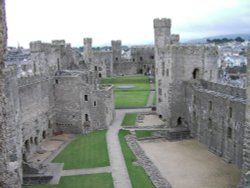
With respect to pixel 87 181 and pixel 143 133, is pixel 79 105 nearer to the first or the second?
pixel 143 133

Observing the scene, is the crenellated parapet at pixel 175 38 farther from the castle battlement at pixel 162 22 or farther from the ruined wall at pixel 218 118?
the ruined wall at pixel 218 118

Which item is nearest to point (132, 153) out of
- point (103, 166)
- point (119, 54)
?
point (103, 166)

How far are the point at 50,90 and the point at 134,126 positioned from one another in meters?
9.99

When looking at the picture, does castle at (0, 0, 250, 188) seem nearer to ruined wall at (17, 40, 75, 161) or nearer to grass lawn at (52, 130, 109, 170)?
ruined wall at (17, 40, 75, 161)

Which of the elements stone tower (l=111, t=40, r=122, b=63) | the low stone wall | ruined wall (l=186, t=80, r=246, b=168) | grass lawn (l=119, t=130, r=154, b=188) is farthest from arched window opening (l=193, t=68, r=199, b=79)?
stone tower (l=111, t=40, r=122, b=63)

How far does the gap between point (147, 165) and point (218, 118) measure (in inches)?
302

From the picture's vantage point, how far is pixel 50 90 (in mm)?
40625

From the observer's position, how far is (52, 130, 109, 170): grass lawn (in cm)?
3031

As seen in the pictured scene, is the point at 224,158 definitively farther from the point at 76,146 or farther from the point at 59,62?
the point at 59,62

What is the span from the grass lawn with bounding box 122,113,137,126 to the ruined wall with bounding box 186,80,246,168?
690 cm

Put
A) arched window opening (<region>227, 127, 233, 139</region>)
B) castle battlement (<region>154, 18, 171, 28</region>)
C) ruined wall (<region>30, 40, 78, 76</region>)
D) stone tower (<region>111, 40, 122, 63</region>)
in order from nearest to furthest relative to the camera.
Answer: arched window opening (<region>227, 127, 233, 139</region>) < ruined wall (<region>30, 40, 78, 76</region>) < castle battlement (<region>154, 18, 171, 28</region>) < stone tower (<region>111, 40, 122, 63</region>)

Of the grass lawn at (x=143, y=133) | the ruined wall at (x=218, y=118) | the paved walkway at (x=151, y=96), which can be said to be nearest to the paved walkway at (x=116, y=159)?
the grass lawn at (x=143, y=133)

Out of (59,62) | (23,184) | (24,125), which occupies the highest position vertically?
(59,62)

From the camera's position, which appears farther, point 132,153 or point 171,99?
point 171,99
